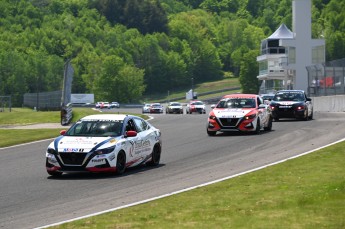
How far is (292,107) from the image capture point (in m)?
41.1

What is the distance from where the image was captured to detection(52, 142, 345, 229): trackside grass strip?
12102 mm

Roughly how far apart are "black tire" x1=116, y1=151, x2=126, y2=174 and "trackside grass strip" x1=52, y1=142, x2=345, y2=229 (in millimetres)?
3228

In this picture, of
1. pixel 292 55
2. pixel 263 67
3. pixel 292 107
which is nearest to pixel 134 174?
pixel 292 107

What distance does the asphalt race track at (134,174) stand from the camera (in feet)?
49.4

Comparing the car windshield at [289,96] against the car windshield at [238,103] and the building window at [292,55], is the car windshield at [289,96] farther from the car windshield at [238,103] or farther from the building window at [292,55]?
the building window at [292,55]

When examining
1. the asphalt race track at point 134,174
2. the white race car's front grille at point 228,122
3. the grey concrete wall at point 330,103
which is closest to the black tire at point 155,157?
the asphalt race track at point 134,174

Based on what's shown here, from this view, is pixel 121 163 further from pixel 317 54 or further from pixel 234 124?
pixel 317 54

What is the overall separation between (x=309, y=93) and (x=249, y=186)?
50386mm

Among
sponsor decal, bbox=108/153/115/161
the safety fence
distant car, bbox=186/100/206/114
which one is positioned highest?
the safety fence

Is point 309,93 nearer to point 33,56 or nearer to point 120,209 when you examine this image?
point 120,209

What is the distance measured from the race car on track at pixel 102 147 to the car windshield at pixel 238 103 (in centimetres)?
1129

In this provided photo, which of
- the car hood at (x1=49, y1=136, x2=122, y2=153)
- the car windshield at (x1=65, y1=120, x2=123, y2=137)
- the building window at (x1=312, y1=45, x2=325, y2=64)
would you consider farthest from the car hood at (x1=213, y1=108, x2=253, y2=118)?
the building window at (x1=312, y1=45, x2=325, y2=64)

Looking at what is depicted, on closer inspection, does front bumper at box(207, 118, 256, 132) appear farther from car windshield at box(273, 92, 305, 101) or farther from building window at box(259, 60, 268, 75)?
building window at box(259, 60, 268, 75)

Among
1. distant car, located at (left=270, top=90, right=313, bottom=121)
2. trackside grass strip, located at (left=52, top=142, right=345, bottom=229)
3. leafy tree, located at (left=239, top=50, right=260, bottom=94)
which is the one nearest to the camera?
trackside grass strip, located at (left=52, top=142, right=345, bottom=229)
